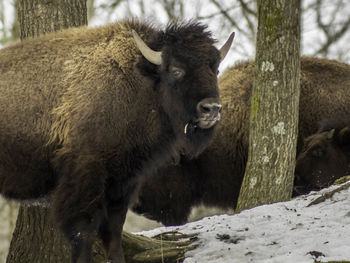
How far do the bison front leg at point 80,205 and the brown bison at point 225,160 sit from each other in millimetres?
2722

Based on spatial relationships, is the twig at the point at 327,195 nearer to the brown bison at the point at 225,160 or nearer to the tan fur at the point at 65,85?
the tan fur at the point at 65,85

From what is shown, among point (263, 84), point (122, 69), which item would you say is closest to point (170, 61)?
point (122, 69)

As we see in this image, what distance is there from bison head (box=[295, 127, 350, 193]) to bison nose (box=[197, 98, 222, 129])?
8.72 ft

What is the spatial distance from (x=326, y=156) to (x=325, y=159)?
0.14 ft

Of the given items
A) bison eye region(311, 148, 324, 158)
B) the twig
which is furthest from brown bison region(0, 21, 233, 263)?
bison eye region(311, 148, 324, 158)

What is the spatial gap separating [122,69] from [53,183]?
1.21 m

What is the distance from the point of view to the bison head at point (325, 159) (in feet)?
23.2

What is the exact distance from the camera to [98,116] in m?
4.79

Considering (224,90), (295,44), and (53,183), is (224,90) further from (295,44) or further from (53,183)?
(53,183)

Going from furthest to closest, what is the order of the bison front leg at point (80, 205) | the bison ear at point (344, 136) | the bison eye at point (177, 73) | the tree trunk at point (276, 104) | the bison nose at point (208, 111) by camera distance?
the bison ear at point (344, 136) → the tree trunk at point (276, 104) → the bison eye at point (177, 73) → the bison nose at point (208, 111) → the bison front leg at point (80, 205)

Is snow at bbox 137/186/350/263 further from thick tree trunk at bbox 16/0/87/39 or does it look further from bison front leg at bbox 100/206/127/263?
thick tree trunk at bbox 16/0/87/39

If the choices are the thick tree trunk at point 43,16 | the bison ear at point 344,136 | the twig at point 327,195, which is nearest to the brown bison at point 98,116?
the thick tree trunk at point 43,16

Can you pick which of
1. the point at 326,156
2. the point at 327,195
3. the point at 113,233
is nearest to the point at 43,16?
the point at 113,233

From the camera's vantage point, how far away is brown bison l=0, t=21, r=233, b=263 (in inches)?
185
